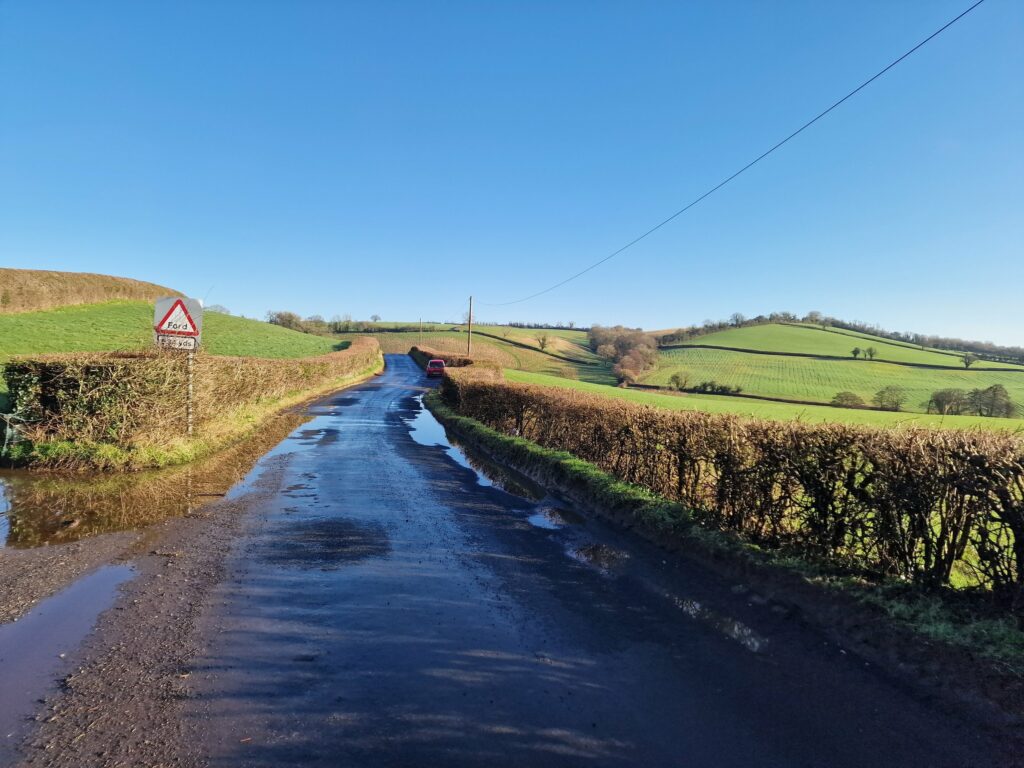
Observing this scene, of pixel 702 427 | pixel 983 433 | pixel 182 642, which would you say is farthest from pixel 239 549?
pixel 983 433

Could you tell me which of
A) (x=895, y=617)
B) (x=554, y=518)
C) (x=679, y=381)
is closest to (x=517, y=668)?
(x=895, y=617)

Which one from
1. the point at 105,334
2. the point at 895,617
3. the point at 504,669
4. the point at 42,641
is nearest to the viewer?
the point at 504,669

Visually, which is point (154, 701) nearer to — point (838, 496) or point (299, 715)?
point (299, 715)

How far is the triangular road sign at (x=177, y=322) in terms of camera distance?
1049 cm

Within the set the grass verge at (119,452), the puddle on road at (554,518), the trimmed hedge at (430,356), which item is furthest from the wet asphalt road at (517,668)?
the trimmed hedge at (430,356)

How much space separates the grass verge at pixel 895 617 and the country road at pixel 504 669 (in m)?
0.25

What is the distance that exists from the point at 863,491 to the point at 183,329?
11.5 m

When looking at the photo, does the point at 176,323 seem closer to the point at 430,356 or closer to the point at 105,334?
the point at 105,334

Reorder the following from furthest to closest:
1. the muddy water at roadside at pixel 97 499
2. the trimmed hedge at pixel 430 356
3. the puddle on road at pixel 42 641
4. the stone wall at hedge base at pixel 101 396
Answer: the trimmed hedge at pixel 430 356 < the stone wall at hedge base at pixel 101 396 < the muddy water at roadside at pixel 97 499 < the puddle on road at pixel 42 641

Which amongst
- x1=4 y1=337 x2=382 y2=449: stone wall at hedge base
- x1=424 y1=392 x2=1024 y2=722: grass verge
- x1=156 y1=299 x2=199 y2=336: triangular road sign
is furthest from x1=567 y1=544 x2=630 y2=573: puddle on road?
x1=156 y1=299 x2=199 y2=336: triangular road sign

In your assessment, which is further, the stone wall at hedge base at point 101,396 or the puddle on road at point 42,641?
the stone wall at hedge base at point 101,396

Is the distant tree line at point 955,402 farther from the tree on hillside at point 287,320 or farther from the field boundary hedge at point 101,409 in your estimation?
the tree on hillside at point 287,320

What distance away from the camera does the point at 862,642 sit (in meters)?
4.12

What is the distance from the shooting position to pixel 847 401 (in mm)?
50031
